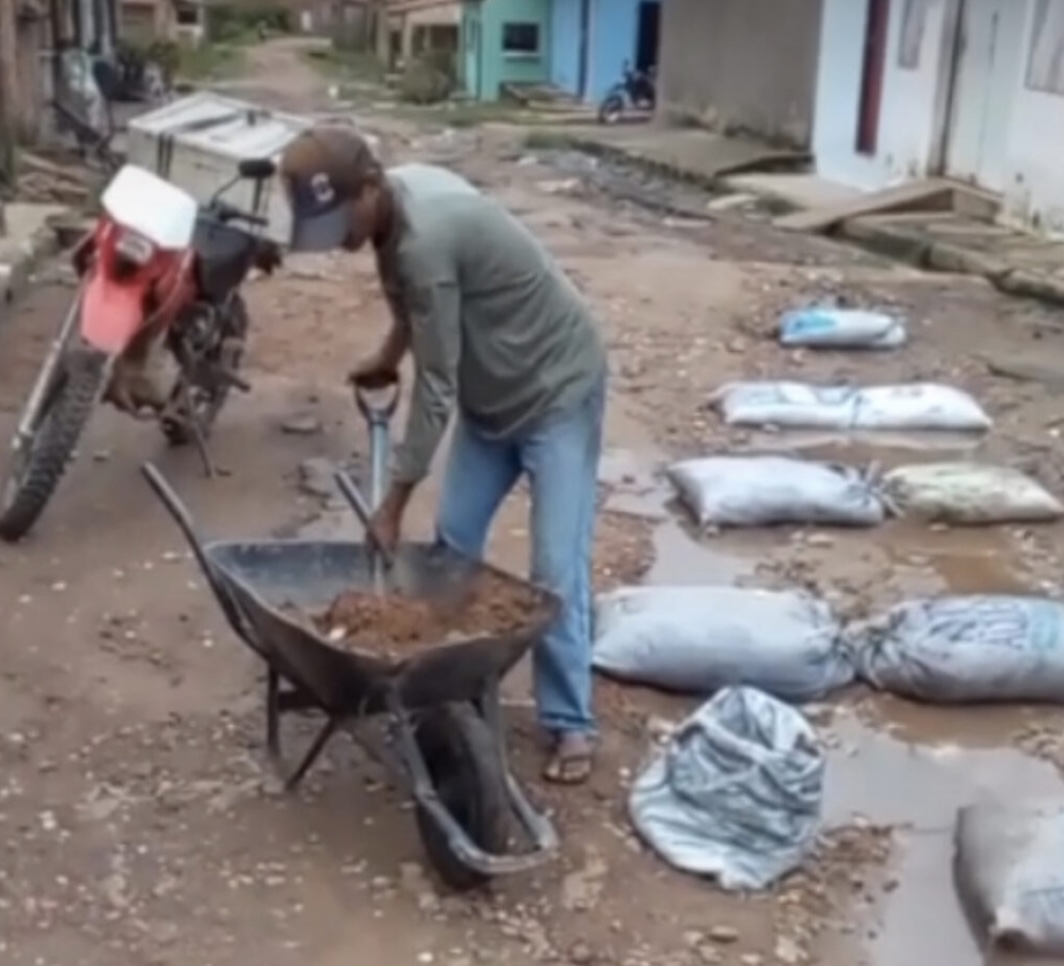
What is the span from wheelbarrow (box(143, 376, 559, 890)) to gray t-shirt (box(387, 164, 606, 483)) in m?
0.34

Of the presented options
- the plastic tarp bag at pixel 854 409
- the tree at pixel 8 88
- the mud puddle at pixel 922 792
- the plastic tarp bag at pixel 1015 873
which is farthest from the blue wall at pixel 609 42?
the plastic tarp bag at pixel 1015 873

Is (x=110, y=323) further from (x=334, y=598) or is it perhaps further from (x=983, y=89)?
(x=983, y=89)

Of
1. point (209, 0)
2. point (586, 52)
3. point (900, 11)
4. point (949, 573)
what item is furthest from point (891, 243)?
point (209, 0)

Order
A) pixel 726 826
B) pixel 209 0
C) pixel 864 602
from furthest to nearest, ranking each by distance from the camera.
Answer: pixel 209 0 → pixel 864 602 → pixel 726 826

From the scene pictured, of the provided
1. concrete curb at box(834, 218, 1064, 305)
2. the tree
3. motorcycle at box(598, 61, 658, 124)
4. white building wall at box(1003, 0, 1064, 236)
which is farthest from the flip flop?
motorcycle at box(598, 61, 658, 124)

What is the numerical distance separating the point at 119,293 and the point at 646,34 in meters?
25.5

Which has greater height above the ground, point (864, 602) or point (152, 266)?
point (152, 266)

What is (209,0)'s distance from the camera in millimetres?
49562

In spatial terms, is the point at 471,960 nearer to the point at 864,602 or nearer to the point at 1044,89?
the point at 864,602

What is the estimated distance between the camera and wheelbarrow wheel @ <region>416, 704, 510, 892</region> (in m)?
3.64

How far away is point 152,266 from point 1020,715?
2986 millimetres

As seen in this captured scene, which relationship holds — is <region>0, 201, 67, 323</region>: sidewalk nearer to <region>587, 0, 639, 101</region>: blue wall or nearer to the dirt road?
the dirt road

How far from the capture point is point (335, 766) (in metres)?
4.26

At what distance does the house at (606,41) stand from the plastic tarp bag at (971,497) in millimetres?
23337
